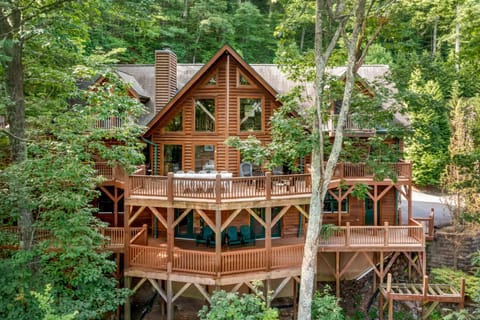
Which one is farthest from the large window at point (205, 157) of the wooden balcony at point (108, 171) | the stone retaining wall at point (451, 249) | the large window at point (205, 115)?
the stone retaining wall at point (451, 249)

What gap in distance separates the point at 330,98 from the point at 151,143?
8.21 meters

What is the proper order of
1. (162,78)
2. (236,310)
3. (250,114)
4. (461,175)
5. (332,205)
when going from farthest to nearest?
1. (332,205)
2. (461,175)
3. (162,78)
4. (250,114)
5. (236,310)

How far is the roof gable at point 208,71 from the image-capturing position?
1496 cm

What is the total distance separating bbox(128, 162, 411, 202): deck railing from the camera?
41.9 ft

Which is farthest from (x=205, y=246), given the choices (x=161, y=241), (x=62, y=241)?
(x=62, y=241)

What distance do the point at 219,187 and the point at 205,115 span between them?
485 centimetres

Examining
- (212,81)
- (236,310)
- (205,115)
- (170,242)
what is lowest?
(236,310)

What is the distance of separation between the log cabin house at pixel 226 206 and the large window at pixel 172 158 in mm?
47

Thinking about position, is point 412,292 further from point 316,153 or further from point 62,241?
point 62,241

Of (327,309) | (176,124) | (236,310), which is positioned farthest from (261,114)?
(236,310)

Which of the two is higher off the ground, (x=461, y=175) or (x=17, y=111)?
(x=17, y=111)

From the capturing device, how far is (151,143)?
16.5 m

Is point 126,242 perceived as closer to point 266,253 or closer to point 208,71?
point 266,253

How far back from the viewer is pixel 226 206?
1265 centimetres
